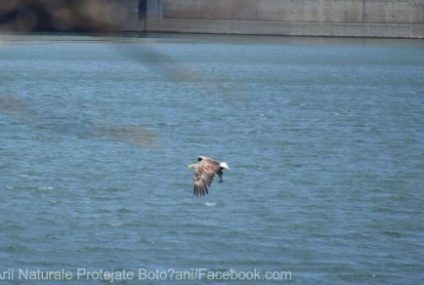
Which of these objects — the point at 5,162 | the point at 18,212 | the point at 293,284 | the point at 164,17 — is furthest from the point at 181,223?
the point at 164,17

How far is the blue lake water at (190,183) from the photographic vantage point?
7.11m

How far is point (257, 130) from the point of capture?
2708 centimetres

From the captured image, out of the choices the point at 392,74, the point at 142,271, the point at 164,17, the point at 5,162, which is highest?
the point at 164,17

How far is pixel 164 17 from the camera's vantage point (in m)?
1.59

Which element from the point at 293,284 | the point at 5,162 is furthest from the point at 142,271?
the point at 5,162

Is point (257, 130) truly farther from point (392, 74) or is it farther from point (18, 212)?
point (392, 74)

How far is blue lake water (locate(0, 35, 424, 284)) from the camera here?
7109 mm

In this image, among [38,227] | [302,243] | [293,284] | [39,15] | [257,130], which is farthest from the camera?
[257,130]

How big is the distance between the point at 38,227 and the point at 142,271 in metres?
2.92

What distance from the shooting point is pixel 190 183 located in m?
18.0

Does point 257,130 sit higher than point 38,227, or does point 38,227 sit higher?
point 38,227

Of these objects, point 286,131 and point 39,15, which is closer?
point 39,15

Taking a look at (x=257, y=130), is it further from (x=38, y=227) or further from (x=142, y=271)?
(x=142, y=271)

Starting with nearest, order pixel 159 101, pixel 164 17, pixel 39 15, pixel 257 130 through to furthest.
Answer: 1. pixel 39 15
2. pixel 164 17
3. pixel 257 130
4. pixel 159 101
